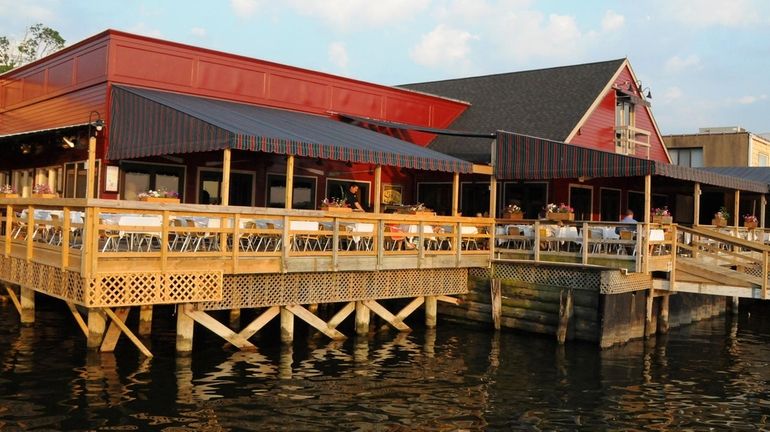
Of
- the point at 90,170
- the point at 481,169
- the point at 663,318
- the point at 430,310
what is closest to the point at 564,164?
the point at 481,169

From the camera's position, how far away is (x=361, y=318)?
15969 millimetres

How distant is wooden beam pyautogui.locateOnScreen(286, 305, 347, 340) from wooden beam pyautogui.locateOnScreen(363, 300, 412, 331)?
89 cm

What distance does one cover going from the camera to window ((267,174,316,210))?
2059 centimetres

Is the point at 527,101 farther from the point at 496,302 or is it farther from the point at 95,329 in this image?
the point at 95,329

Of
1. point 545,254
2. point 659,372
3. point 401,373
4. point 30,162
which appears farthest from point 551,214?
point 30,162

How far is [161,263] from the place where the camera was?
38.9 ft

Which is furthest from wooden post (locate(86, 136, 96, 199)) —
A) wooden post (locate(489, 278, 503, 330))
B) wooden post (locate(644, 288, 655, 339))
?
wooden post (locate(644, 288, 655, 339))

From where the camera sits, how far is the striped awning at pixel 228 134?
47.4ft

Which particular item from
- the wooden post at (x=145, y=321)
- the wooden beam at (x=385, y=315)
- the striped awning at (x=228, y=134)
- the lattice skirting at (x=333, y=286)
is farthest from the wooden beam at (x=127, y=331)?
the wooden beam at (x=385, y=315)

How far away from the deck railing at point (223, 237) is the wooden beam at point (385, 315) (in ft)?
3.55

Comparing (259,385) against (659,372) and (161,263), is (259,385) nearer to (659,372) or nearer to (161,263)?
(161,263)

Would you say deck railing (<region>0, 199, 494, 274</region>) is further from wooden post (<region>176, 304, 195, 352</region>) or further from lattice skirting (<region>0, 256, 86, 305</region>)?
wooden post (<region>176, 304, 195, 352</region>)

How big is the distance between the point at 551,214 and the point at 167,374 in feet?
31.9

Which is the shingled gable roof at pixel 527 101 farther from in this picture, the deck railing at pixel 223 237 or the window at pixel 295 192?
the deck railing at pixel 223 237
